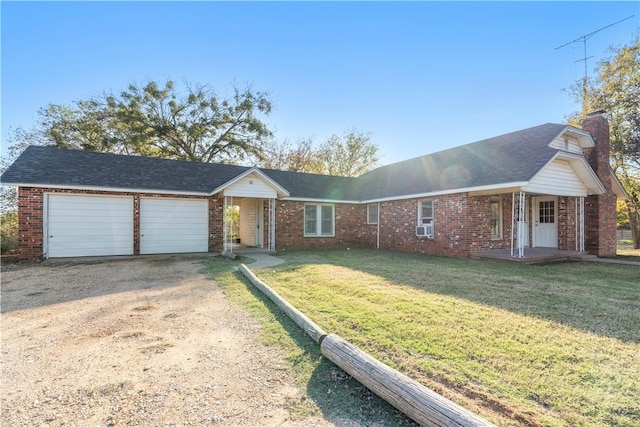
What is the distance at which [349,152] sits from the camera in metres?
30.1

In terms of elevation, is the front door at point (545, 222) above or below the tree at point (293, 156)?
below

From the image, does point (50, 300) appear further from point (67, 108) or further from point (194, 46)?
point (67, 108)

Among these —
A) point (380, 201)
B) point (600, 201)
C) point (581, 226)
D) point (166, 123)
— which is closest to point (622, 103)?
point (600, 201)

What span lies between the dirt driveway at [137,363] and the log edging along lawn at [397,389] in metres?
0.52

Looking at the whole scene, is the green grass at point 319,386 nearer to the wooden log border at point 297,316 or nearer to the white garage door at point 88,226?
the wooden log border at point 297,316

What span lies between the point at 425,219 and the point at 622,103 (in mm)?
12733

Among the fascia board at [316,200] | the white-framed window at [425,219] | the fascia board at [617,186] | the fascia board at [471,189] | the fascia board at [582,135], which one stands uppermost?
the fascia board at [582,135]

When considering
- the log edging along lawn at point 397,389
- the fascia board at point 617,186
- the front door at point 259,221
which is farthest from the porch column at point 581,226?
the front door at point 259,221

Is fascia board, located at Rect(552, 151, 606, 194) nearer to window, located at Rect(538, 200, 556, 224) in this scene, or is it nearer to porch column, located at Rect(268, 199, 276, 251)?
window, located at Rect(538, 200, 556, 224)

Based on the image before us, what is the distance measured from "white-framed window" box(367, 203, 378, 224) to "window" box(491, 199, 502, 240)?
537cm

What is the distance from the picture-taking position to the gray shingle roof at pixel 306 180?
34.5 feet

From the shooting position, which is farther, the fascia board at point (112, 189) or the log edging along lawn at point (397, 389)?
the fascia board at point (112, 189)

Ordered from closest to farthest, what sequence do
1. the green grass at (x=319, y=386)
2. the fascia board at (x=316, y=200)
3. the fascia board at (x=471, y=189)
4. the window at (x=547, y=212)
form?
the green grass at (x=319, y=386)
the fascia board at (x=471, y=189)
the window at (x=547, y=212)
the fascia board at (x=316, y=200)

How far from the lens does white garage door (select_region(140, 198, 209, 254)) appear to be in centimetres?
1199
